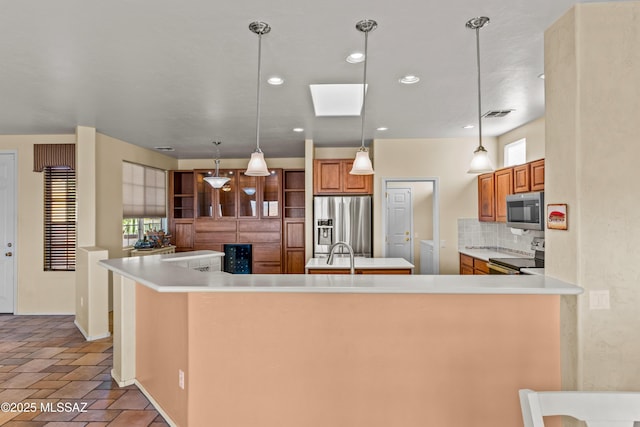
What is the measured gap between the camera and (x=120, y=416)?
2.35m

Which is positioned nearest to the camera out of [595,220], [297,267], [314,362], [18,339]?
[595,220]

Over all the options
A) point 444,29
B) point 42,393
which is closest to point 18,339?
point 42,393

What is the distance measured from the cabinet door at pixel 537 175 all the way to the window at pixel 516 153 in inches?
31.2

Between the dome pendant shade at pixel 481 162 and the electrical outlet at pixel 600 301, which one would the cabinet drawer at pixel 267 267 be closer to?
the dome pendant shade at pixel 481 162

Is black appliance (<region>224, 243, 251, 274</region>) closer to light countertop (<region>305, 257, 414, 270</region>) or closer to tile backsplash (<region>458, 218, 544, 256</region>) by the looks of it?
light countertop (<region>305, 257, 414, 270</region>)

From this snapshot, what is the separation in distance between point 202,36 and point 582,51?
220 cm

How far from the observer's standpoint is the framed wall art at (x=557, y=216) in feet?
6.10

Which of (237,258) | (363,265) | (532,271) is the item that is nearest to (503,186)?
(532,271)

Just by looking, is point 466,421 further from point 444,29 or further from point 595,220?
point 444,29

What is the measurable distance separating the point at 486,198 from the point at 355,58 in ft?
10.8

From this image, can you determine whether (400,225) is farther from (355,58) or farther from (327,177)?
(355,58)

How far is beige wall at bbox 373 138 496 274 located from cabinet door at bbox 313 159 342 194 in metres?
0.60

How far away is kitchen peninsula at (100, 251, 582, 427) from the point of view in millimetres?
1846

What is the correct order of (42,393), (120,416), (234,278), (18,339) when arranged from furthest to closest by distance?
(18,339), (42,393), (120,416), (234,278)
